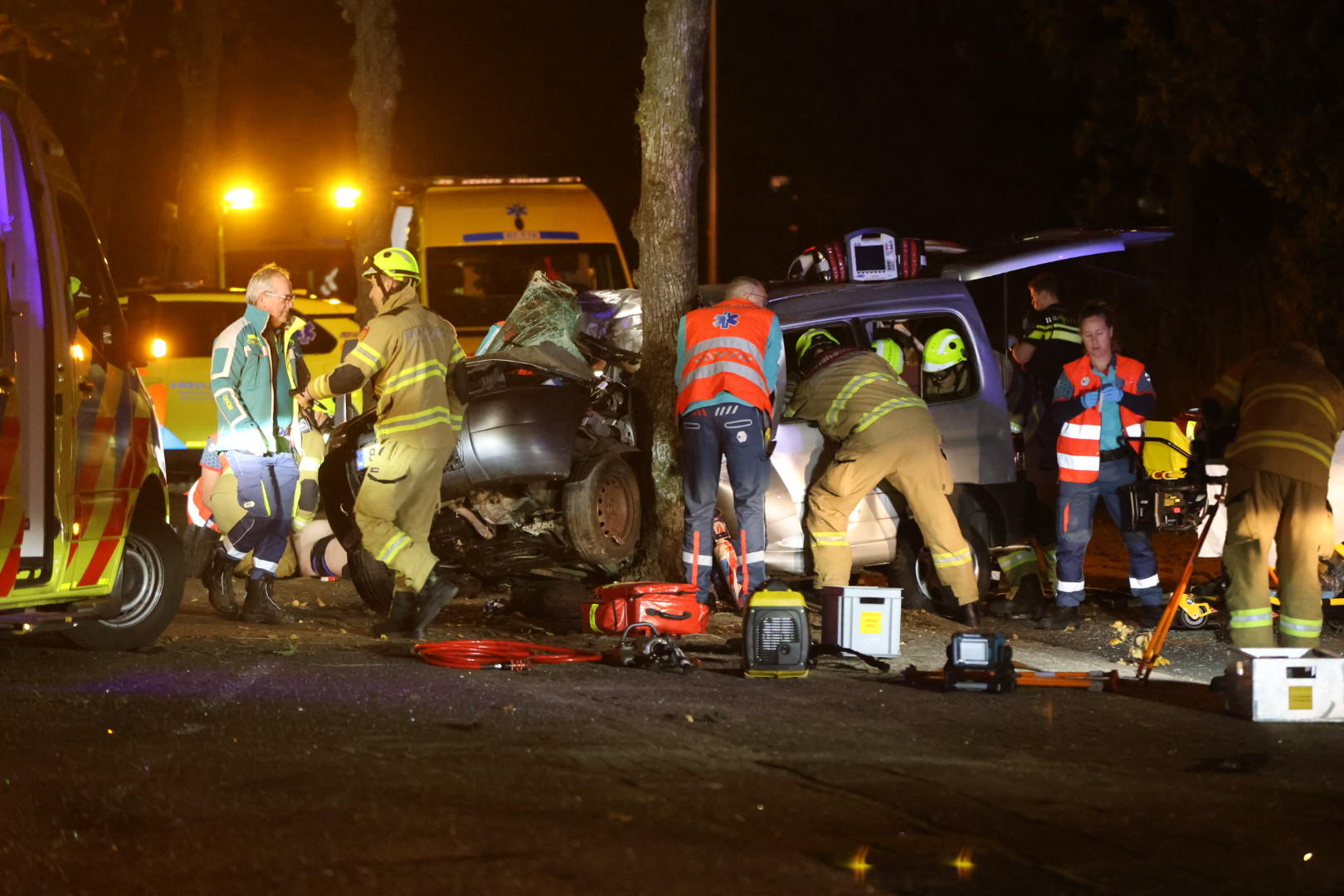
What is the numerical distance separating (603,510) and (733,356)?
1.32 metres

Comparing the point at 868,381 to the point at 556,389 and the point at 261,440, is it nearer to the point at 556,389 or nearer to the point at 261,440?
the point at 556,389

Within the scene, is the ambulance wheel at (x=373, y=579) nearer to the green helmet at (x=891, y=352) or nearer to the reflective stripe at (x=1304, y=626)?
the green helmet at (x=891, y=352)

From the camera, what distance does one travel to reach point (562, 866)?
4.86 metres

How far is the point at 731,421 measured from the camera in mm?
9742

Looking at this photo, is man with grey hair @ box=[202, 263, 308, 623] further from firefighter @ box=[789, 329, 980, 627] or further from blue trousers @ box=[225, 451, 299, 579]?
firefighter @ box=[789, 329, 980, 627]

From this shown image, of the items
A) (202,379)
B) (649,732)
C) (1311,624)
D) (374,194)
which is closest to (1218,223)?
(374,194)

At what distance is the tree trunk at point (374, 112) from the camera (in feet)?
56.0

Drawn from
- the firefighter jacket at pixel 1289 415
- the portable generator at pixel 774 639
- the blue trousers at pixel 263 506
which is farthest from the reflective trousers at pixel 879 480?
the blue trousers at pixel 263 506

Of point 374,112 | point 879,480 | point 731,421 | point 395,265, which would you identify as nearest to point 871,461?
point 879,480

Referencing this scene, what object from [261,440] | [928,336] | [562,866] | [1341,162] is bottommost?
[562,866]

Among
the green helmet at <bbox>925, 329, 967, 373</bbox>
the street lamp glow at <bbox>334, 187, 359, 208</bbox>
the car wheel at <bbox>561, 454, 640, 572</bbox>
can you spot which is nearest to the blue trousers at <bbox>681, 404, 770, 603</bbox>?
the car wheel at <bbox>561, 454, 640, 572</bbox>

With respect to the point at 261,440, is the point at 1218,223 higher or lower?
higher

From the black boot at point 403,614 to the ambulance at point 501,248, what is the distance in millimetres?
6497

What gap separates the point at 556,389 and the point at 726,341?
999mm
